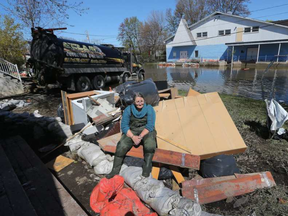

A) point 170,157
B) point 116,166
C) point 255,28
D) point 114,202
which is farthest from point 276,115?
point 255,28

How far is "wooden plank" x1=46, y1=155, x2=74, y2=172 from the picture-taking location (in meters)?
3.22

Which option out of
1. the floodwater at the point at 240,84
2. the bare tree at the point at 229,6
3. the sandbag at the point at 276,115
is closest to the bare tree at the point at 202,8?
the bare tree at the point at 229,6

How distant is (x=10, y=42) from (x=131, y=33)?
35736 millimetres

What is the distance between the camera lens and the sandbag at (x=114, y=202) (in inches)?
75.1

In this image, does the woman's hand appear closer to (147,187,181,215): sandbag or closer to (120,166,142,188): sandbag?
(120,166,142,188): sandbag

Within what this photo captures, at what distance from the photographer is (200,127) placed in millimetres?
3283

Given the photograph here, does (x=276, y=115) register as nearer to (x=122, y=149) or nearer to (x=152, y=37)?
(x=122, y=149)

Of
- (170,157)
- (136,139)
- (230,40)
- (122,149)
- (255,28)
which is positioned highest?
(255,28)

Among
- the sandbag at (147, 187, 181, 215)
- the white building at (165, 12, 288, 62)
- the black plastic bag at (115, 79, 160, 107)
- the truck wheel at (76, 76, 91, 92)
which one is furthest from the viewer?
the white building at (165, 12, 288, 62)

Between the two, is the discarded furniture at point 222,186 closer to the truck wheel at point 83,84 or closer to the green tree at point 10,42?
the truck wheel at point 83,84

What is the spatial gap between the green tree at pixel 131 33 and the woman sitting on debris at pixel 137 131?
43373mm

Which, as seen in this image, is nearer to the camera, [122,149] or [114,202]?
[114,202]

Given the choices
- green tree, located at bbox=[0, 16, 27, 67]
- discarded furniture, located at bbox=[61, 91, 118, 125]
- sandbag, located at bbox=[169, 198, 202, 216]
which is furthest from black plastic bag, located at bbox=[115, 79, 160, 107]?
green tree, located at bbox=[0, 16, 27, 67]

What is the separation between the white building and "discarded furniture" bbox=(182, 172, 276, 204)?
24009 millimetres
